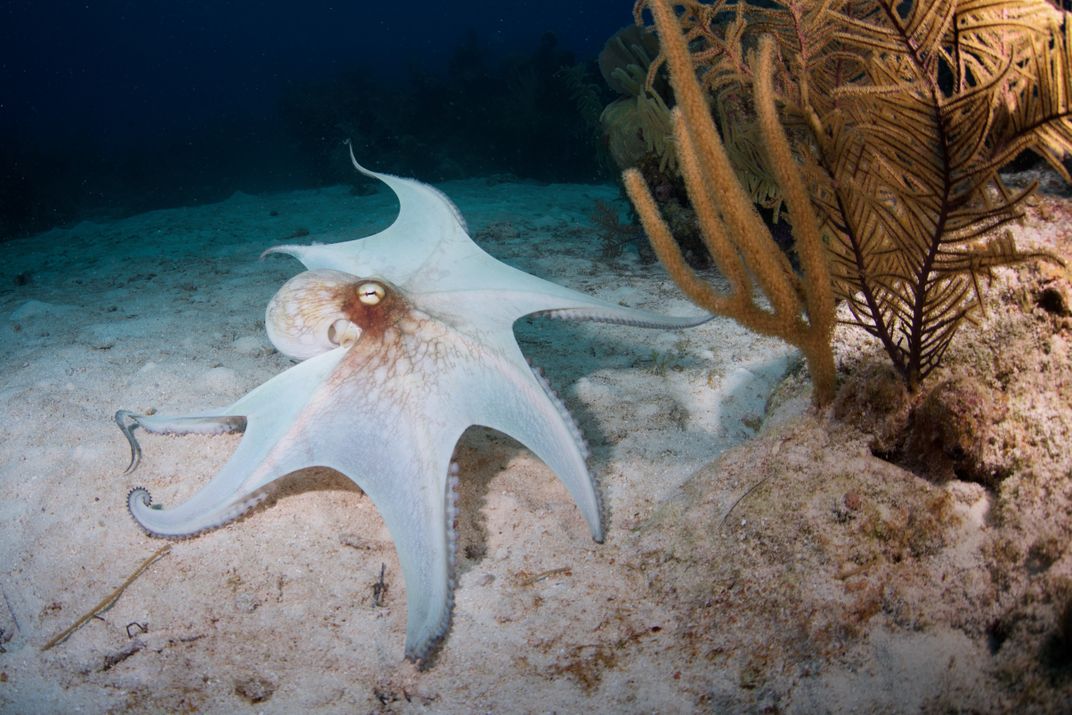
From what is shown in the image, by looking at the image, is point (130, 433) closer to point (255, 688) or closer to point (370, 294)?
point (370, 294)

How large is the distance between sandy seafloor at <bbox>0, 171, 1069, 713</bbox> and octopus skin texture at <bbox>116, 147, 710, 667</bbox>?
6.9 inches

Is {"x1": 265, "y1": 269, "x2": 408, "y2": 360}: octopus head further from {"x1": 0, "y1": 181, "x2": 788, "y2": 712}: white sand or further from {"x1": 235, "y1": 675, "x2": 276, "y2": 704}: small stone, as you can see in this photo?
{"x1": 235, "y1": 675, "x2": 276, "y2": 704}: small stone

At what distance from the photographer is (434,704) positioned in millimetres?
1745

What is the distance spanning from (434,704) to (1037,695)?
1.61 metres

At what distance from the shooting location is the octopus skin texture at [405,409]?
78.9 inches

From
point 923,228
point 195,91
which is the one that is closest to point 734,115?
point 923,228

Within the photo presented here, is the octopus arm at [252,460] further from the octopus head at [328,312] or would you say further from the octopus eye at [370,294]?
the octopus eye at [370,294]

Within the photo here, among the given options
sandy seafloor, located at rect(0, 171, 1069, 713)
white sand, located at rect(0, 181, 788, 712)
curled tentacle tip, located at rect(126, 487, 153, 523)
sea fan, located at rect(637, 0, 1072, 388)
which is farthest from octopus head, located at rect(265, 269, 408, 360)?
sea fan, located at rect(637, 0, 1072, 388)

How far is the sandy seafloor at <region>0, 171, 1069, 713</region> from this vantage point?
5.54 ft

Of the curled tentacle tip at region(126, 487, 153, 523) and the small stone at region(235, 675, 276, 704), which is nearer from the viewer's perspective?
the small stone at region(235, 675, 276, 704)

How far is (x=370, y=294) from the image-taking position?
246 cm

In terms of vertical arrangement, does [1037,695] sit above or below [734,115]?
below

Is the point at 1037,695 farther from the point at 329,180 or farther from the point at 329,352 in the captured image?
the point at 329,180

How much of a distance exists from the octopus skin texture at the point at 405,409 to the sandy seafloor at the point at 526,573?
0.57 feet
